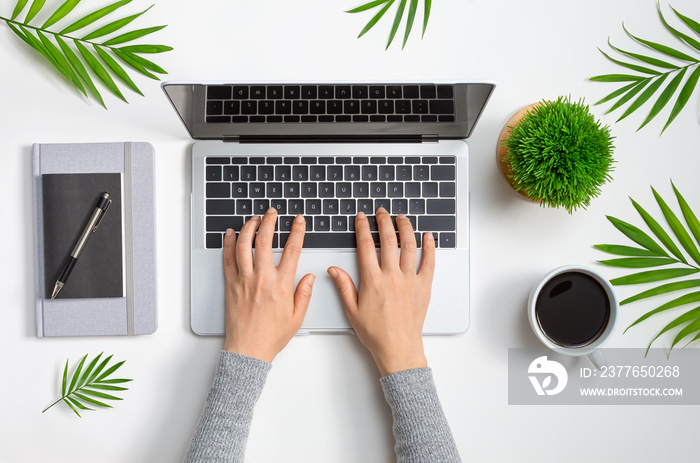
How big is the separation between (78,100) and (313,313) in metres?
0.52

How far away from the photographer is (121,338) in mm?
738

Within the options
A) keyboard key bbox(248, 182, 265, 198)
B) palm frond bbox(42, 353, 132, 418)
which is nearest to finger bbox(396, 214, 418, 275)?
keyboard key bbox(248, 182, 265, 198)

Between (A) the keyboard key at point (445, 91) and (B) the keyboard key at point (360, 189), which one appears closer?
(A) the keyboard key at point (445, 91)

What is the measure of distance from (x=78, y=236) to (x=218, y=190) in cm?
23

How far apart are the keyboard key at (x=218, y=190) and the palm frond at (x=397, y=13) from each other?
32 cm

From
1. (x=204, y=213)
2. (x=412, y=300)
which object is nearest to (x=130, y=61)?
(x=204, y=213)

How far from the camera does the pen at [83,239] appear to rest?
709mm

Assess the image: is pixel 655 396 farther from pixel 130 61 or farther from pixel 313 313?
pixel 130 61

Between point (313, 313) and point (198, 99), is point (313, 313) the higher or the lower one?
the lower one

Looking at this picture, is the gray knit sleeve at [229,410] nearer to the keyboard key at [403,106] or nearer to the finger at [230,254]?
the finger at [230,254]

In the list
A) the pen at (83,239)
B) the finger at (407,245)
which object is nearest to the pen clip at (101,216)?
the pen at (83,239)

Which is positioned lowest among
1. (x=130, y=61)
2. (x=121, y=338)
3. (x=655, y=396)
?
(x=655, y=396)

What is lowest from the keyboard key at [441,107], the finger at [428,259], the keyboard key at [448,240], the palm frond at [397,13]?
the finger at [428,259]

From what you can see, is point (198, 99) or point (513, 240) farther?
point (513, 240)
